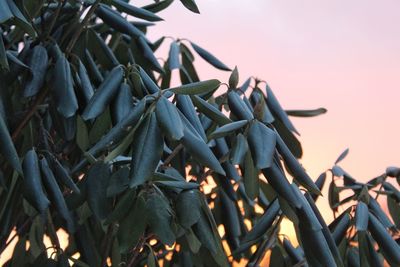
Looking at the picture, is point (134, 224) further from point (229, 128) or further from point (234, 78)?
point (234, 78)

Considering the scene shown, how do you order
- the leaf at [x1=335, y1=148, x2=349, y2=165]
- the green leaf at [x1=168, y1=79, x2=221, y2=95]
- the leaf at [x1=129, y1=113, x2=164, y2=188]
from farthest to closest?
1. the leaf at [x1=335, y1=148, x2=349, y2=165]
2. the green leaf at [x1=168, y1=79, x2=221, y2=95]
3. the leaf at [x1=129, y1=113, x2=164, y2=188]

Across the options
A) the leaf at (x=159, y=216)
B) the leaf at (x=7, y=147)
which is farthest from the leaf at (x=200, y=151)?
the leaf at (x=7, y=147)

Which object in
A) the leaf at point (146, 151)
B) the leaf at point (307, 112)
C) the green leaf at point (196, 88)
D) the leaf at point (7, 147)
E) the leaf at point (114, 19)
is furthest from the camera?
the leaf at point (307, 112)

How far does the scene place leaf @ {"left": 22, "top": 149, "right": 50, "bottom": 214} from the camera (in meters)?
1.38

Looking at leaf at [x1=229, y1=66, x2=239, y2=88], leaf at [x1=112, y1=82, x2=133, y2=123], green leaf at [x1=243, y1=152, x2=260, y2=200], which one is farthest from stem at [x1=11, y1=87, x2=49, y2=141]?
green leaf at [x1=243, y1=152, x2=260, y2=200]

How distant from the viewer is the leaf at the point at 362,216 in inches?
57.8

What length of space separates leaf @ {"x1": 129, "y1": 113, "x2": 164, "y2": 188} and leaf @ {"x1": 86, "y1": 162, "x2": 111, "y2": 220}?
0.19 meters

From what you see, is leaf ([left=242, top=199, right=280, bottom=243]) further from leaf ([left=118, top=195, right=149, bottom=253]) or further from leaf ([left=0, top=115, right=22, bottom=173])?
leaf ([left=0, top=115, right=22, bottom=173])

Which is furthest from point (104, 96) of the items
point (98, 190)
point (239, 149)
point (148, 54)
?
point (148, 54)

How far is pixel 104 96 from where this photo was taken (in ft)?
4.38

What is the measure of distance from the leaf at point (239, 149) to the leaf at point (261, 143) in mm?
12

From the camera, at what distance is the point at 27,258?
2.05m

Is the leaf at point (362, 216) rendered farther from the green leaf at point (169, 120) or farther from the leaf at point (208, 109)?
the green leaf at point (169, 120)

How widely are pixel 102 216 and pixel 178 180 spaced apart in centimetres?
14
